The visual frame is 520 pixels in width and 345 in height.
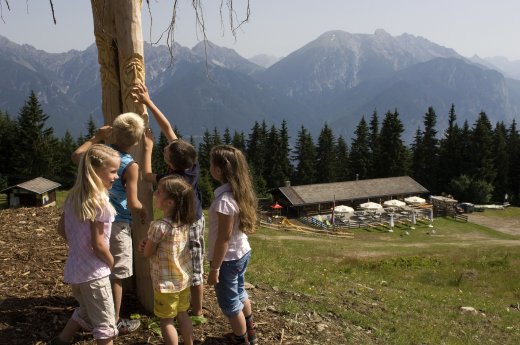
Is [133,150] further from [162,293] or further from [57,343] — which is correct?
[57,343]

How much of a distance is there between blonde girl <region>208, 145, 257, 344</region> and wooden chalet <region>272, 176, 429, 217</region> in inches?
1655

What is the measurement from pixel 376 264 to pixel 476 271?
3.54 m

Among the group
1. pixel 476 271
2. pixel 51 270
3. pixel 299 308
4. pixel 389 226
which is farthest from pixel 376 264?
pixel 389 226

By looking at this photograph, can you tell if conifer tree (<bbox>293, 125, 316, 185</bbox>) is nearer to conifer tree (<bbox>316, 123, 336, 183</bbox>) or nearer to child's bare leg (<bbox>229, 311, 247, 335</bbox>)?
conifer tree (<bbox>316, 123, 336, 183</bbox>)

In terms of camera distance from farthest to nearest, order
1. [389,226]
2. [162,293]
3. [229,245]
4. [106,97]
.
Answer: [389,226], [106,97], [229,245], [162,293]

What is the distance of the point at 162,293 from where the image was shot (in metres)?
4.54

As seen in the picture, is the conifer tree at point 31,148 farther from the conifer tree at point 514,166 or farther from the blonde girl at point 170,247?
the conifer tree at point 514,166

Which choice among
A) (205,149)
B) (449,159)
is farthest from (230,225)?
(205,149)

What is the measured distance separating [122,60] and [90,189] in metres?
1.76

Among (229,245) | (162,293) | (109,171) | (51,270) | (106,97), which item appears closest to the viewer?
(109,171)

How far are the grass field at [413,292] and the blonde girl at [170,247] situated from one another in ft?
8.77

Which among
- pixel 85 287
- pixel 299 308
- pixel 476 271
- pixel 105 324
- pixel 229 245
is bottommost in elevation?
pixel 476 271

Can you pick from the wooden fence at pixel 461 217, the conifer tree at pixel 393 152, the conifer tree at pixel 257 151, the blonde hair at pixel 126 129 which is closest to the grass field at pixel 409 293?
the blonde hair at pixel 126 129

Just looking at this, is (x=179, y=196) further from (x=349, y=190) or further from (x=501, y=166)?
(x=501, y=166)
